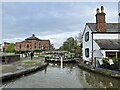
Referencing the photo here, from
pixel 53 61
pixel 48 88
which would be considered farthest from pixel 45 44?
pixel 48 88

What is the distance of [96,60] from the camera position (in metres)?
27.0

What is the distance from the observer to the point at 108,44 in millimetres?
31469

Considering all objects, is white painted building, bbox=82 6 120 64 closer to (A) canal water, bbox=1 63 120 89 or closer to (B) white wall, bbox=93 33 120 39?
(B) white wall, bbox=93 33 120 39

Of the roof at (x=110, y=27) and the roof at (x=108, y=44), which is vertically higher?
the roof at (x=110, y=27)

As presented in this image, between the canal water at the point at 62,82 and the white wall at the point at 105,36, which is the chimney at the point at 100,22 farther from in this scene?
the canal water at the point at 62,82

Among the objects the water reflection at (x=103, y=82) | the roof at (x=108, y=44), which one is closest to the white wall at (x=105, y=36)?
the roof at (x=108, y=44)

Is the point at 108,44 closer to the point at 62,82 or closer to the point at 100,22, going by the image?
the point at 100,22

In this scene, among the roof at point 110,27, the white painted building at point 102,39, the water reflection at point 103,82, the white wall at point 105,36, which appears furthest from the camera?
the roof at point 110,27

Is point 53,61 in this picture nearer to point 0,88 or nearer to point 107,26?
point 107,26

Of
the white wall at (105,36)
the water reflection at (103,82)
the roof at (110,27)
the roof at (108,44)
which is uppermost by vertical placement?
the roof at (110,27)

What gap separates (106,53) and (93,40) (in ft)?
13.0

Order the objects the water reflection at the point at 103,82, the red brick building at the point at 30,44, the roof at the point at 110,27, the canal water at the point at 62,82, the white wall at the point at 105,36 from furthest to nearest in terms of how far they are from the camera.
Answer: the red brick building at the point at 30,44 → the roof at the point at 110,27 → the white wall at the point at 105,36 → the water reflection at the point at 103,82 → the canal water at the point at 62,82

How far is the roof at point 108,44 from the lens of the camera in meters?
30.3

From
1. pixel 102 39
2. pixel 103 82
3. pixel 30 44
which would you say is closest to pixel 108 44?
pixel 102 39
